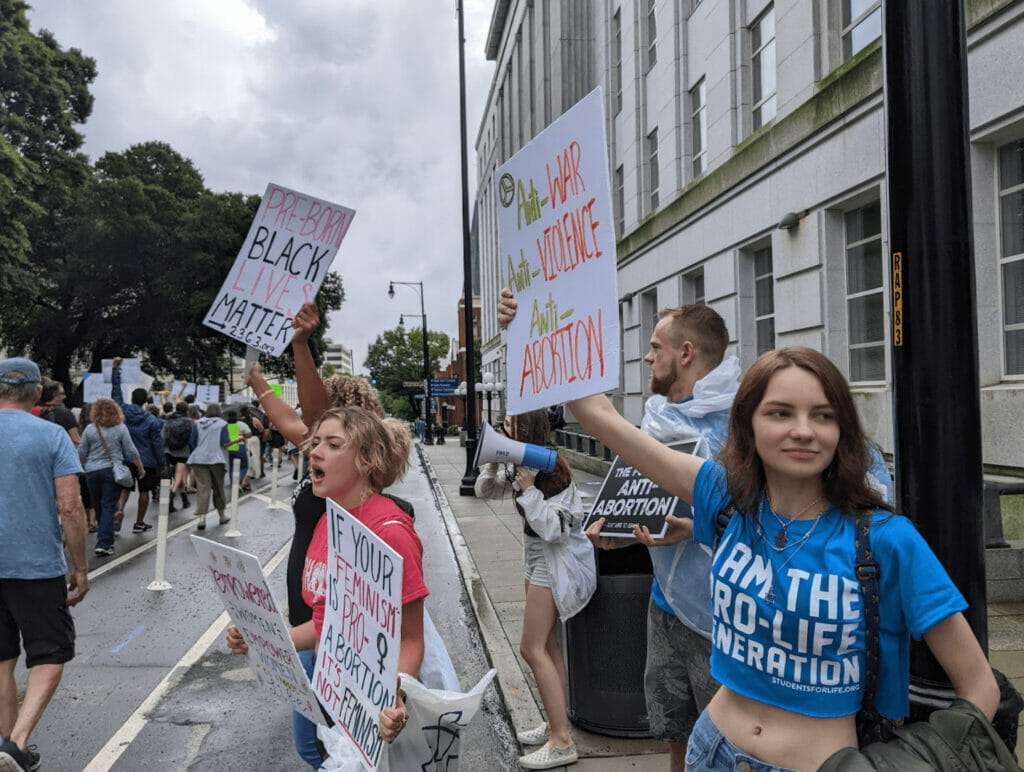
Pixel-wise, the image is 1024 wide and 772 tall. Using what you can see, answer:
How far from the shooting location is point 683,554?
121 inches

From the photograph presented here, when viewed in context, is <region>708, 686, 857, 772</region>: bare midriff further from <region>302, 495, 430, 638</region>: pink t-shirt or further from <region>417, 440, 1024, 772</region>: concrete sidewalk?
<region>417, 440, 1024, 772</region>: concrete sidewalk

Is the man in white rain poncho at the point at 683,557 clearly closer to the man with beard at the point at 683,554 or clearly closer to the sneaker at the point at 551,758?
the man with beard at the point at 683,554

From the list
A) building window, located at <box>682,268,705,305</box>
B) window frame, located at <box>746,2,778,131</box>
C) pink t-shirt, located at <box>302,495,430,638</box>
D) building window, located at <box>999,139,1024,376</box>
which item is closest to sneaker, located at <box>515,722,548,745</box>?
pink t-shirt, located at <box>302,495,430,638</box>

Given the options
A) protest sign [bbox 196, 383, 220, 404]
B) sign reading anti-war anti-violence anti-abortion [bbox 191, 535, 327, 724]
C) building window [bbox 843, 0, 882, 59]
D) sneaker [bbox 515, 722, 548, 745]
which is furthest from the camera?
protest sign [bbox 196, 383, 220, 404]

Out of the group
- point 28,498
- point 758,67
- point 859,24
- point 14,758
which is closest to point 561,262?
point 28,498

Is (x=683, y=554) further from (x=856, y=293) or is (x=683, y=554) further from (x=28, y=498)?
(x=856, y=293)

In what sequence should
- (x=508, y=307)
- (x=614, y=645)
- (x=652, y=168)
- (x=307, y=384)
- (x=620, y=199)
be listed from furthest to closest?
(x=620, y=199)
(x=652, y=168)
(x=614, y=645)
(x=307, y=384)
(x=508, y=307)

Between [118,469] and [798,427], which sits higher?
[798,427]

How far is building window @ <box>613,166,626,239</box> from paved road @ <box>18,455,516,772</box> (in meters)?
14.7

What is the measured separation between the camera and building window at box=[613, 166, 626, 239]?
2214 cm

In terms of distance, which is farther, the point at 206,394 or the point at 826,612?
the point at 206,394

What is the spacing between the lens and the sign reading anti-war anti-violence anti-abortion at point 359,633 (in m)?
2.24

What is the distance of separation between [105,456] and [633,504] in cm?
967

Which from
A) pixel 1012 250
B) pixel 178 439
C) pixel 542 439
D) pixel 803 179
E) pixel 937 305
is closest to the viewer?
pixel 937 305
